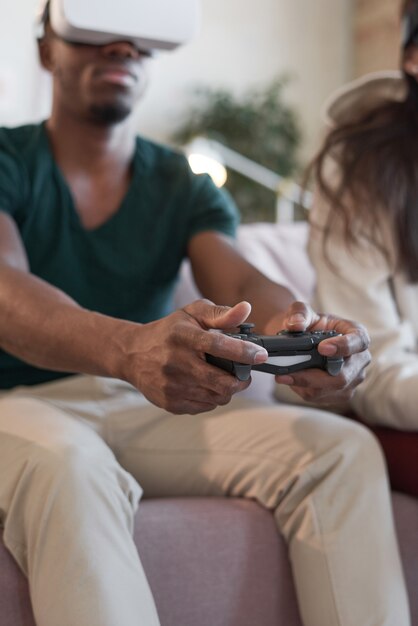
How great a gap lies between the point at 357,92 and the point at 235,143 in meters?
3.58

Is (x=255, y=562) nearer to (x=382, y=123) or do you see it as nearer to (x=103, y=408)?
(x=103, y=408)

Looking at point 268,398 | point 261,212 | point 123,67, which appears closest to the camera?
point 123,67

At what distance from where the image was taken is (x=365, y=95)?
1.61 meters

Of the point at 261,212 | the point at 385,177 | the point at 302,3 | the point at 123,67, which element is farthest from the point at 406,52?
the point at 302,3

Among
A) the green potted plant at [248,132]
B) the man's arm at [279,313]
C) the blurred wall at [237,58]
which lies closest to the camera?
the man's arm at [279,313]

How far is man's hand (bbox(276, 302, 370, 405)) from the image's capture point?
0.93m

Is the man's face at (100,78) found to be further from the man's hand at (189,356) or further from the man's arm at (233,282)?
the man's hand at (189,356)

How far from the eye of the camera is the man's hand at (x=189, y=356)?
854mm

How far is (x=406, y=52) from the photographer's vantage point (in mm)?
1540

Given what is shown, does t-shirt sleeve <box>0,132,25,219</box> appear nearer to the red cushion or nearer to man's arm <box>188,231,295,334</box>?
man's arm <box>188,231,295,334</box>

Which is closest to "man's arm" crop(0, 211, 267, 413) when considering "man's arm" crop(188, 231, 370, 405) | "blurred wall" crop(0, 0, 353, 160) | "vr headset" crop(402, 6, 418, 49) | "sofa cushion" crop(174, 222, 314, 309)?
"man's arm" crop(188, 231, 370, 405)

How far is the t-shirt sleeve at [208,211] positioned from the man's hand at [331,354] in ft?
1.39

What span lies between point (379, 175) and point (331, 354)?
645 mm

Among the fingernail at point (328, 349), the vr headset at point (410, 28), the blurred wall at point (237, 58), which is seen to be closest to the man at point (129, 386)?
the fingernail at point (328, 349)
